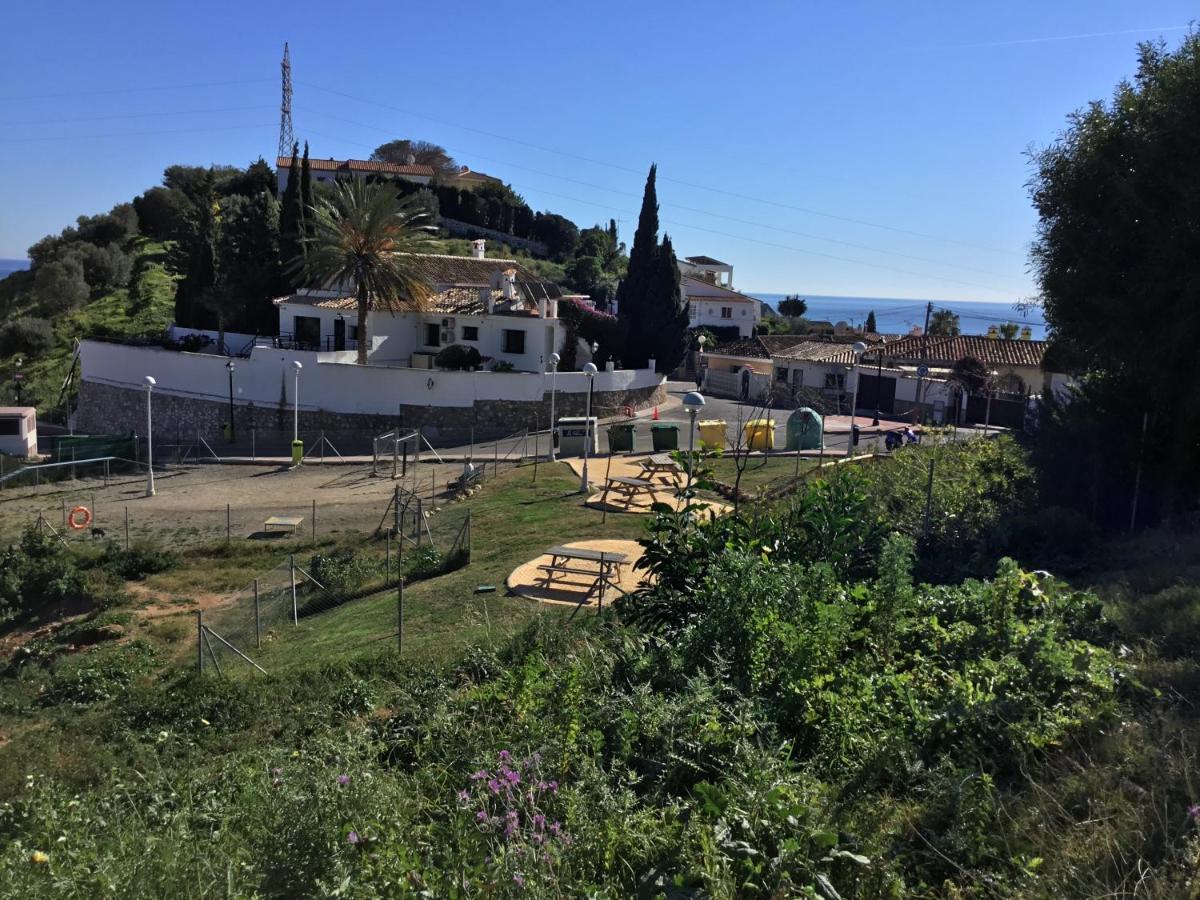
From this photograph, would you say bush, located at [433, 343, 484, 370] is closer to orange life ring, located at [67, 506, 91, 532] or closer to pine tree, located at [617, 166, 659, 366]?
pine tree, located at [617, 166, 659, 366]

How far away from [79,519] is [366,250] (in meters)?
18.7

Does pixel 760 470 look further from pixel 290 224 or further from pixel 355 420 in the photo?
pixel 290 224

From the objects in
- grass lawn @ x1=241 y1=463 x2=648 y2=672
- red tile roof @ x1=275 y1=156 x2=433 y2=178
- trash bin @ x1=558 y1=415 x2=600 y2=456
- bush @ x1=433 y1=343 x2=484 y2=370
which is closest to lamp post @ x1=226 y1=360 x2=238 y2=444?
bush @ x1=433 y1=343 x2=484 y2=370

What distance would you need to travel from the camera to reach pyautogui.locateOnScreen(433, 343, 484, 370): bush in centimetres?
4222

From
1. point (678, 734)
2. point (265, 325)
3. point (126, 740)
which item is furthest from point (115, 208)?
point (678, 734)

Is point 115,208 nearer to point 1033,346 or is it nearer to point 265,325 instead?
point 265,325

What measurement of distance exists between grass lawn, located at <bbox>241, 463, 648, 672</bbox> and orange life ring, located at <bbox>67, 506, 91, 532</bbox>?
1044 centimetres

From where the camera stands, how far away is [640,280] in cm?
4897

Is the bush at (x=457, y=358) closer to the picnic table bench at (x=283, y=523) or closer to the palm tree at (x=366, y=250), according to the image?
the palm tree at (x=366, y=250)

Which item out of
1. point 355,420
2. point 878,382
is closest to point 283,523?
point 355,420

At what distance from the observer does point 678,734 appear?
545cm

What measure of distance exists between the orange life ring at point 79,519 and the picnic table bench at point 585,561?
1469 cm

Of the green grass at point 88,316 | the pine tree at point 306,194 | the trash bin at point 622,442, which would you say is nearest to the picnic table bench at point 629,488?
the trash bin at point 622,442

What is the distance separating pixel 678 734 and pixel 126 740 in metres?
7.61
